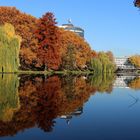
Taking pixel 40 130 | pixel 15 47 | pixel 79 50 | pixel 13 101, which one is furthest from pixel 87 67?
pixel 40 130

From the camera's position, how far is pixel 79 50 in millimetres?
106375

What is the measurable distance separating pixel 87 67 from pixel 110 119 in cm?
9471

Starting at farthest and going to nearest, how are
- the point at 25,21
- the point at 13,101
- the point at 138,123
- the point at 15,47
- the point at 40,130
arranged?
1. the point at 25,21
2. the point at 15,47
3. the point at 13,101
4. the point at 138,123
5. the point at 40,130

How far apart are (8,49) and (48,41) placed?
2215 cm

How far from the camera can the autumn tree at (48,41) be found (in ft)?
235

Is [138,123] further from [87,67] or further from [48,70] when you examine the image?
[87,67]

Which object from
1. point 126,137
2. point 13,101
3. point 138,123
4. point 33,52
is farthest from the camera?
point 33,52

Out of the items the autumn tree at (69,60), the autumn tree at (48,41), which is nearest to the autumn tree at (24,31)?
the autumn tree at (48,41)

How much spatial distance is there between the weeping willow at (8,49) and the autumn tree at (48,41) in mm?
19137

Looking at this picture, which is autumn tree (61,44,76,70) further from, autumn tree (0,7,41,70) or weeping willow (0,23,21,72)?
weeping willow (0,23,21,72)

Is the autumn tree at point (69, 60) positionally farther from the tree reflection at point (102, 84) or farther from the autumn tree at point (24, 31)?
the tree reflection at point (102, 84)

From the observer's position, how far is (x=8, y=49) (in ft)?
168

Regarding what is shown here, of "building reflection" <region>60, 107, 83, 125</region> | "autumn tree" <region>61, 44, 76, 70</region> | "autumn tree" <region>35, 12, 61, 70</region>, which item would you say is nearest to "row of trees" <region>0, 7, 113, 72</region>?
"autumn tree" <region>35, 12, 61, 70</region>

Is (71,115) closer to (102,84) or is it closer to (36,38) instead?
(102,84)
